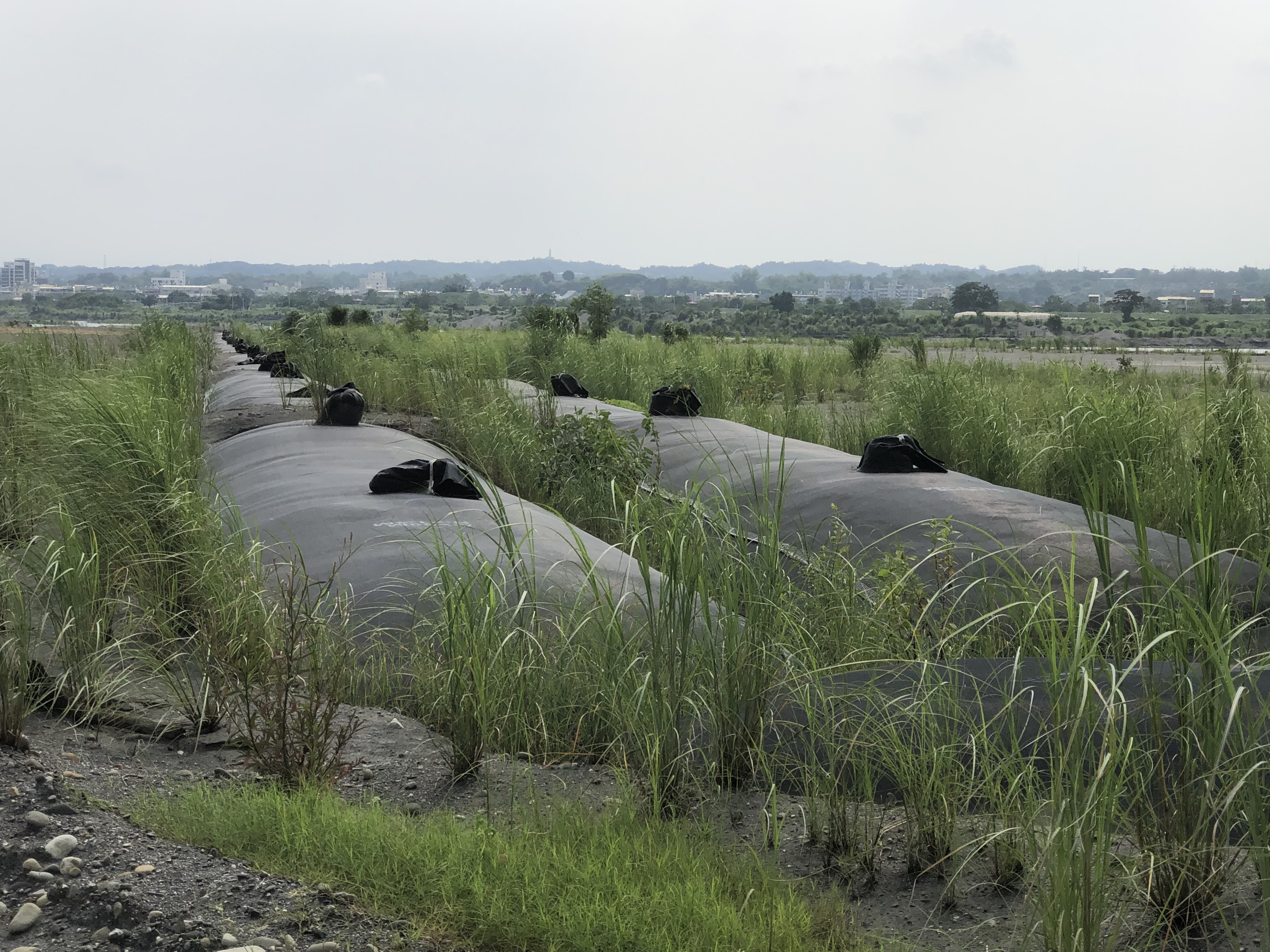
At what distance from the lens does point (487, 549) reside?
4461 mm

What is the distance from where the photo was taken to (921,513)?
545 centimetres

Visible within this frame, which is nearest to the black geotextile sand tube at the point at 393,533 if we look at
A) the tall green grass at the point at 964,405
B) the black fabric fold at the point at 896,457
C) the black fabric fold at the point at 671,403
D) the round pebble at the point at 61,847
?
the tall green grass at the point at 964,405

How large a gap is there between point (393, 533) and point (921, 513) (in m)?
2.71

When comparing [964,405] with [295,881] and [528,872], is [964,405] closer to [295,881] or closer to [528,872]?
[528,872]

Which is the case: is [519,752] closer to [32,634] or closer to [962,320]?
[32,634]

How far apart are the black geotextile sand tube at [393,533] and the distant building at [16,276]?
133 meters

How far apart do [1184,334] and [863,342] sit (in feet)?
145

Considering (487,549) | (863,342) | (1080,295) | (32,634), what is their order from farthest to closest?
(1080,295), (863,342), (487,549), (32,634)

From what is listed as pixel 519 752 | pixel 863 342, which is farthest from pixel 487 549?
pixel 863 342

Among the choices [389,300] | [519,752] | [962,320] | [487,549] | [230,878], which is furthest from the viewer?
[389,300]

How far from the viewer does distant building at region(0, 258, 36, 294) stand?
401 feet

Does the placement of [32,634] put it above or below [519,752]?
above

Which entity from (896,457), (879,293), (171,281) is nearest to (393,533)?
(896,457)

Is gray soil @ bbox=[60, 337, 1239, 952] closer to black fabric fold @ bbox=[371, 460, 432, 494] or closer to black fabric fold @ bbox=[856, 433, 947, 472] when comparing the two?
black fabric fold @ bbox=[371, 460, 432, 494]
